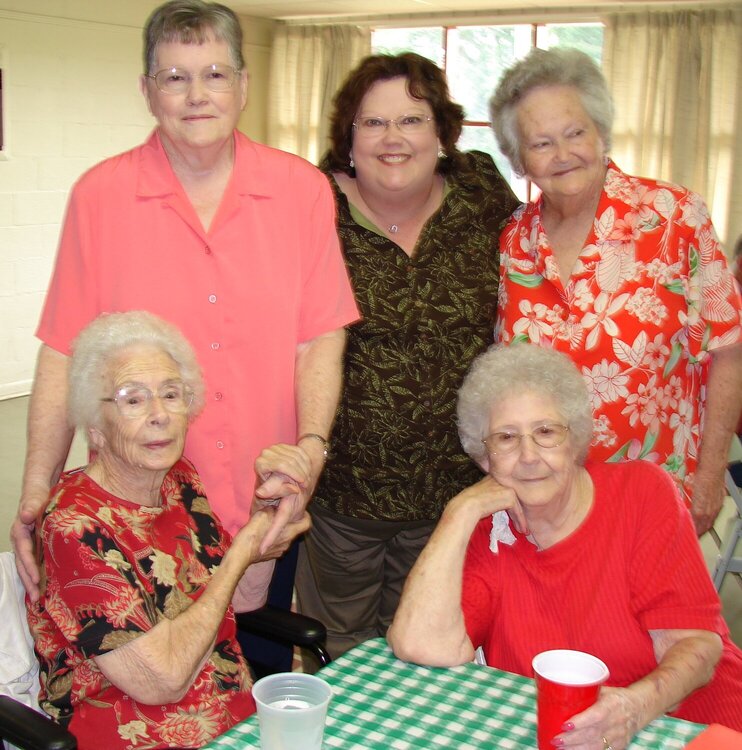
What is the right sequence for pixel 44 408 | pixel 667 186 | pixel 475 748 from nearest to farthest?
1. pixel 475 748
2. pixel 44 408
3. pixel 667 186

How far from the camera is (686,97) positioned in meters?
9.15

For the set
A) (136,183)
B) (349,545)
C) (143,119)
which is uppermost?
(143,119)

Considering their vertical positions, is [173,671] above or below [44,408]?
A: below

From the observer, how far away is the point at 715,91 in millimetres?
9000

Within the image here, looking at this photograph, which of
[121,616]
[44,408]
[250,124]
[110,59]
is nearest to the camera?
[121,616]

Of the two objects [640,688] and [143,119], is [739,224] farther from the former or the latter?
[640,688]

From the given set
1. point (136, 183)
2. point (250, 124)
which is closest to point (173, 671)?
point (136, 183)

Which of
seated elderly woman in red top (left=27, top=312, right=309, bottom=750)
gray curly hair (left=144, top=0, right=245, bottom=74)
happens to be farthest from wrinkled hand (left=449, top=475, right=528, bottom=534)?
gray curly hair (left=144, top=0, right=245, bottom=74)

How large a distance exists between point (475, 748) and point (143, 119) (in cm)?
840

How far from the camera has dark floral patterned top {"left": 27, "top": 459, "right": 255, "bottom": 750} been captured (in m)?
1.67

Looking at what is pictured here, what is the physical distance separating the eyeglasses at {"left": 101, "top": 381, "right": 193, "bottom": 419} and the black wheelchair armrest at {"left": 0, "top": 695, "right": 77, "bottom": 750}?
541 mm

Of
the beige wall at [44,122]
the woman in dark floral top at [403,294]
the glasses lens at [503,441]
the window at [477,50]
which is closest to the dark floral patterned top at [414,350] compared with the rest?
the woman in dark floral top at [403,294]

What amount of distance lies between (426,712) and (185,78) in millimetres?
1285

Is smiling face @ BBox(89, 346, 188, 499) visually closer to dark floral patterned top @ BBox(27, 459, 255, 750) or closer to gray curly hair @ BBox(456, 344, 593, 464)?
dark floral patterned top @ BBox(27, 459, 255, 750)
